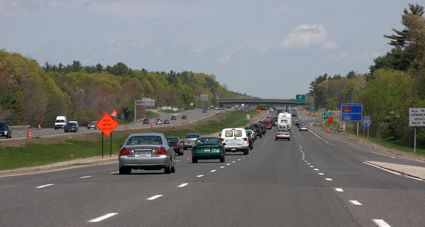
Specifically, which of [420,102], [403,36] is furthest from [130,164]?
[403,36]

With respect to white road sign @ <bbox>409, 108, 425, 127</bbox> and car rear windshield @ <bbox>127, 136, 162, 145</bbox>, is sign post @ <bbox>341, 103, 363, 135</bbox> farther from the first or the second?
car rear windshield @ <bbox>127, 136, 162, 145</bbox>

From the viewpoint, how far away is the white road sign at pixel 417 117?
236 feet

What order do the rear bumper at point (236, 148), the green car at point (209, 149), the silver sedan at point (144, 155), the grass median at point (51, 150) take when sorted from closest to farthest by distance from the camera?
the silver sedan at point (144, 155) → the green car at point (209, 149) → the grass median at point (51, 150) → the rear bumper at point (236, 148)

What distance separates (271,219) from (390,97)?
402ft

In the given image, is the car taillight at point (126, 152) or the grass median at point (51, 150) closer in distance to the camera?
the car taillight at point (126, 152)

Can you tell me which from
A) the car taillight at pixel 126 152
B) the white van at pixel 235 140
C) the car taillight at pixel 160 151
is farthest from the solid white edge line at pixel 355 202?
the white van at pixel 235 140

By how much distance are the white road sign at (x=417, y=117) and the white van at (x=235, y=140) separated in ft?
66.8

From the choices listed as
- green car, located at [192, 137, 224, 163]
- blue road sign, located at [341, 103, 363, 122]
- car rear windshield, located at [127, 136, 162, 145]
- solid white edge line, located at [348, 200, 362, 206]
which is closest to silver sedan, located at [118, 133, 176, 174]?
car rear windshield, located at [127, 136, 162, 145]

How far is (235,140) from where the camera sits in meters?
58.1

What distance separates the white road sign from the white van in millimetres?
20357

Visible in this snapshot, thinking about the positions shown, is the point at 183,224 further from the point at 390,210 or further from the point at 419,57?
the point at 419,57

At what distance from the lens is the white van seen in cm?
5744

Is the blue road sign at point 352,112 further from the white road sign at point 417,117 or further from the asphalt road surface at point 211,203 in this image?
the asphalt road surface at point 211,203

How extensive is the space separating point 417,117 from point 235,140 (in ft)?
71.2
